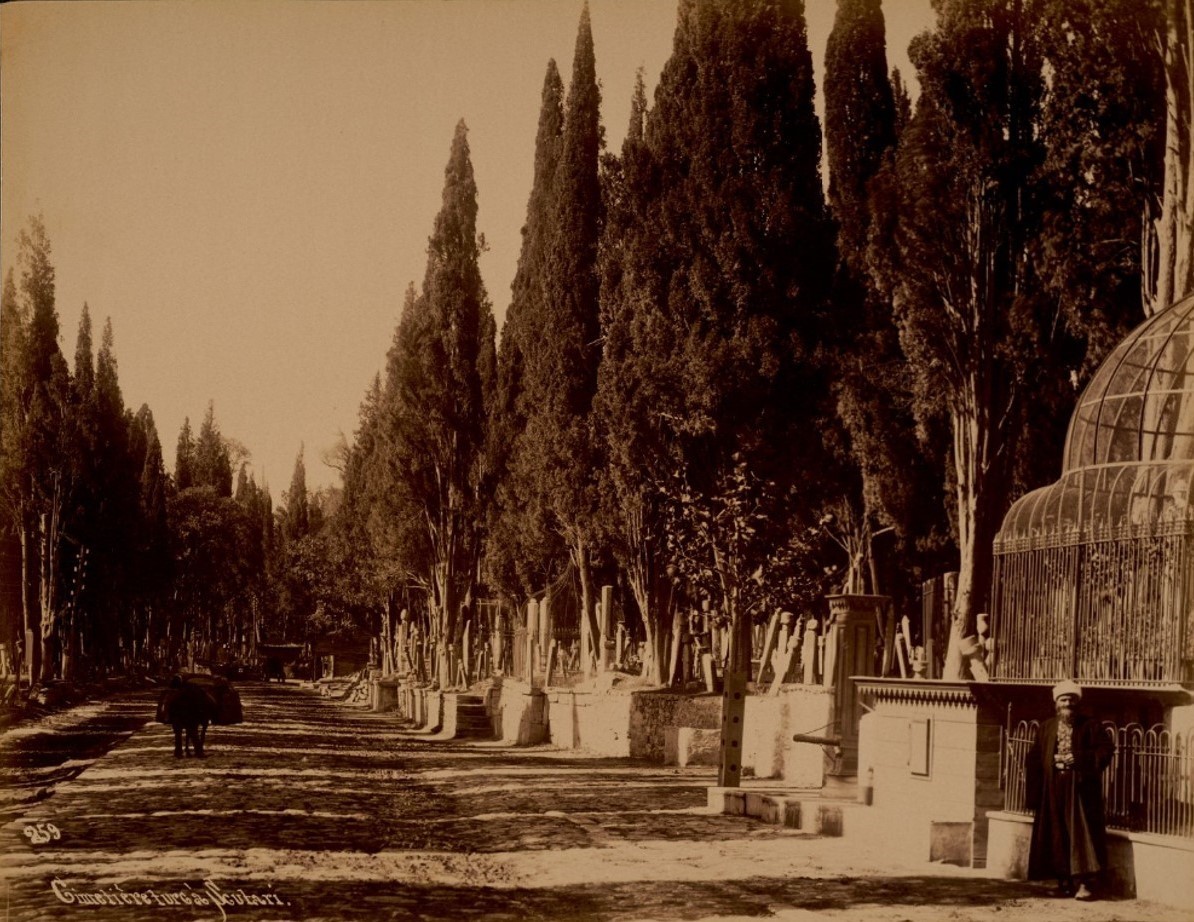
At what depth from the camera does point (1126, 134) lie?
17.2m

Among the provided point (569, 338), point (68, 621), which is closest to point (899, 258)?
point (569, 338)

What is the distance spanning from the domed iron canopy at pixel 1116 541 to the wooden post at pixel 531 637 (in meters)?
18.2

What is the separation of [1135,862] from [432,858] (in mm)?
5179

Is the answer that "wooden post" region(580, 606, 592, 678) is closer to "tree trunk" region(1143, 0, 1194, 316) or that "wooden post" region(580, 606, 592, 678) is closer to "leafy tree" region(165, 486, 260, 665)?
"tree trunk" region(1143, 0, 1194, 316)

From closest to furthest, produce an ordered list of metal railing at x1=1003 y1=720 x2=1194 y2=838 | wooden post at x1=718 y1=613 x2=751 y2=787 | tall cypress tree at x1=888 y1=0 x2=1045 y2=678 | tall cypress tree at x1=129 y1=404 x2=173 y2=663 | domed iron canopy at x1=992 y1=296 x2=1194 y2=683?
metal railing at x1=1003 y1=720 x2=1194 y2=838, domed iron canopy at x1=992 y1=296 x2=1194 y2=683, wooden post at x1=718 y1=613 x2=751 y2=787, tall cypress tree at x1=888 y1=0 x2=1045 y2=678, tall cypress tree at x1=129 y1=404 x2=173 y2=663

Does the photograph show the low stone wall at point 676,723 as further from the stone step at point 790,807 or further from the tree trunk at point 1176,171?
the tree trunk at point 1176,171

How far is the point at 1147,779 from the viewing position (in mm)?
11070

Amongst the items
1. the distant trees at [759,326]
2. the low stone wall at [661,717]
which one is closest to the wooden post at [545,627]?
the distant trees at [759,326]

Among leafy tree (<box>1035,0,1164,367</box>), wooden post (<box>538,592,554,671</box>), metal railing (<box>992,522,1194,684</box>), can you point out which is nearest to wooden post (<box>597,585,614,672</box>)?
wooden post (<box>538,592,554,671</box>)

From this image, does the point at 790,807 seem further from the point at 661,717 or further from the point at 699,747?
the point at 661,717

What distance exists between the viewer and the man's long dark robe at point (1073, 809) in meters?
10.7

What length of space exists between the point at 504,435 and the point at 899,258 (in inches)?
728

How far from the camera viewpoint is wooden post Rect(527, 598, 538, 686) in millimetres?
31703

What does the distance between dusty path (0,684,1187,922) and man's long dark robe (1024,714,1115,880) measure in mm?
283
